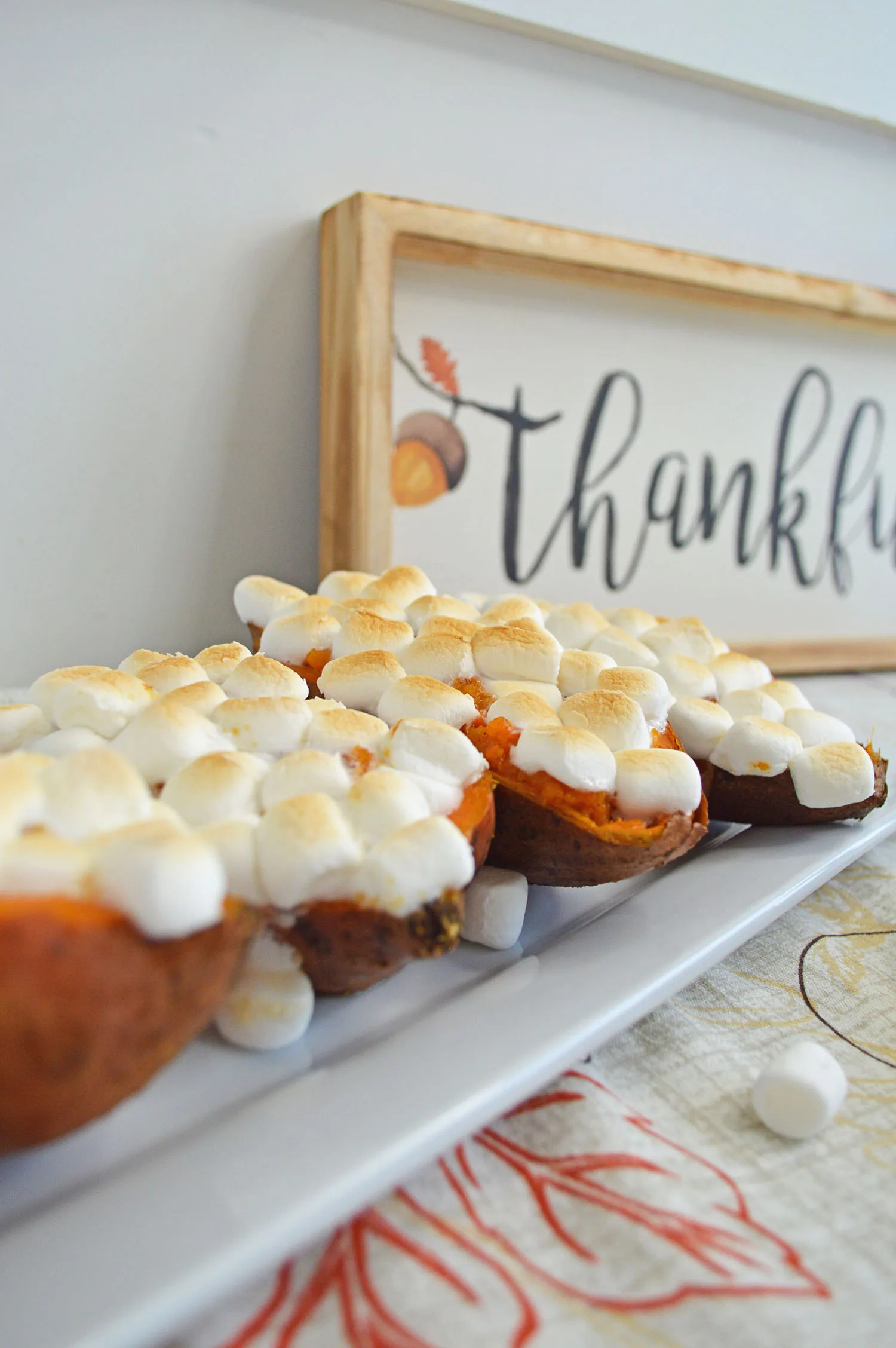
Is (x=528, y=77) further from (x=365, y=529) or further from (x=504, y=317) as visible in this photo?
(x=365, y=529)

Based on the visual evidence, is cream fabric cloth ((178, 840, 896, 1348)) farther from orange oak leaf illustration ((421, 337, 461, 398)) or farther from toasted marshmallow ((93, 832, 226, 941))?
orange oak leaf illustration ((421, 337, 461, 398))

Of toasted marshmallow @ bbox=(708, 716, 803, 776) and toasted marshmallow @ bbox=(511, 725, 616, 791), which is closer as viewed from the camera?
toasted marshmallow @ bbox=(511, 725, 616, 791)

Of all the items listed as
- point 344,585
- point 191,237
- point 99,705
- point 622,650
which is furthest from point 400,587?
point 191,237

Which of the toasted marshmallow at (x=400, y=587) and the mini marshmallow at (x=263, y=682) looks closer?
the mini marshmallow at (x=263, y=682)

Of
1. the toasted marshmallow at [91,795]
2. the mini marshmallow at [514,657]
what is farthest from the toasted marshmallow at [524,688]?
the toasted marshmallow at [91,795]

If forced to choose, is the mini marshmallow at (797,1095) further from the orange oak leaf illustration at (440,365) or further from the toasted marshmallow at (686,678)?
the orange oak leaf illustration at (440,365)

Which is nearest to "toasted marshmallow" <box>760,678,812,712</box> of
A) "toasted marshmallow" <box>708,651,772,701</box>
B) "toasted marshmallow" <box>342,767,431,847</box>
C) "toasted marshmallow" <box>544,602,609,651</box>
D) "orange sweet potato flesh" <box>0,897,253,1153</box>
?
"toasted marshmallow" <box>708,651,772,701</box>
